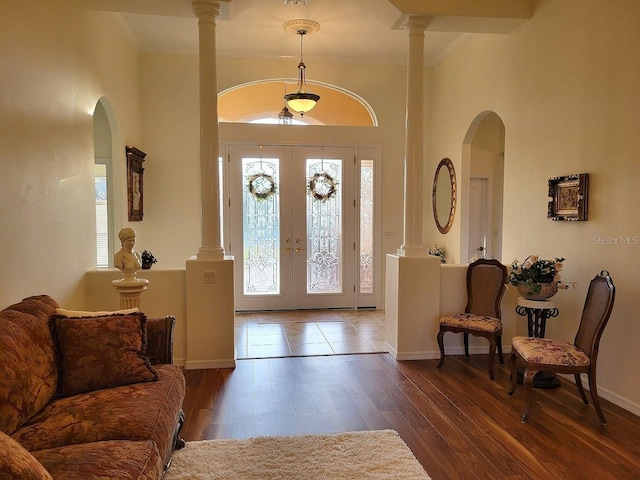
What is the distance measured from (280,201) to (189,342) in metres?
2.92

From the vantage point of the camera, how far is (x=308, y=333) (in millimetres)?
5520

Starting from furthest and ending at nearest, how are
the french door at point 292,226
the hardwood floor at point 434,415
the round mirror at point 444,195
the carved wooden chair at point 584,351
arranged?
the french door at point 292,226
the round mirror at point 444,195
the carved wooden chair at point 584,351
the hardwood floor at point 434,415

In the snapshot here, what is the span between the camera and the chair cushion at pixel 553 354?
317 centimetres

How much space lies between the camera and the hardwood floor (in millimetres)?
2693

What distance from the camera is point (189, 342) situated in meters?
4.33

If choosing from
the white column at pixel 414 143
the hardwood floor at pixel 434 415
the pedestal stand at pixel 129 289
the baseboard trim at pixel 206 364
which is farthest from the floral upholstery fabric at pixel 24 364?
the white column at pixel 414 143

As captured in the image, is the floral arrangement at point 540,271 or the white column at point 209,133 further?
the white column at point 209,133

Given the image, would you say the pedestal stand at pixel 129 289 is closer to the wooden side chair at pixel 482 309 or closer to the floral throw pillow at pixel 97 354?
the floral throw pillow at pixel 97 354

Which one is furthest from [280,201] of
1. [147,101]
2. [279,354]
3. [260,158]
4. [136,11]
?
[136,11]

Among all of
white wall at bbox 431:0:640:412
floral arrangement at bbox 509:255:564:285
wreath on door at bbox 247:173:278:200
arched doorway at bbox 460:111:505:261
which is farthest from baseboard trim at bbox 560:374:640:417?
wreath on door at bbox 247:173:278:200

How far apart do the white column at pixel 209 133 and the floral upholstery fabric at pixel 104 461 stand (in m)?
2.53

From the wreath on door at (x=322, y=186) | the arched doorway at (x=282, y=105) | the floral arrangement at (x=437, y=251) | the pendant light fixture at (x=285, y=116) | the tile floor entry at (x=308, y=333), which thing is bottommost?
the tile floor entry at (x=308, y=333)

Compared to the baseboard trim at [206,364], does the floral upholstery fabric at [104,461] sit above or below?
above

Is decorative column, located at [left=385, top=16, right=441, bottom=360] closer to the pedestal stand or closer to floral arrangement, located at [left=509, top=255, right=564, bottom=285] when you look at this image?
floral arrangement, located at [left=509, top=255, right=564, bottom=285]
